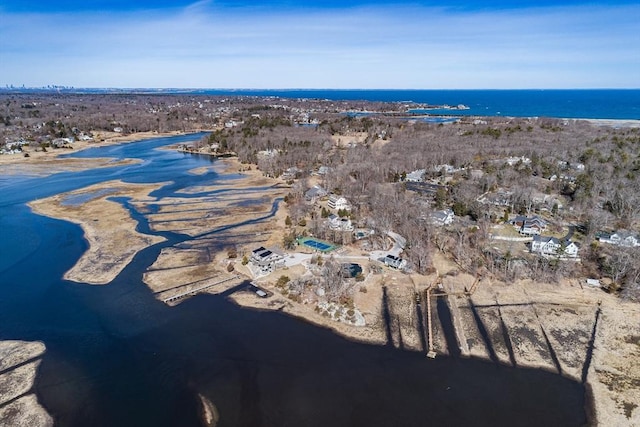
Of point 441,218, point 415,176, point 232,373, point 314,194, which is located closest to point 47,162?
point 314,194

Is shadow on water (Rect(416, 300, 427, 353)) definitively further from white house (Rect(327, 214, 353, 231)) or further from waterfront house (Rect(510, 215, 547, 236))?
waterfront house (Rect(510, 215, 547, 236))

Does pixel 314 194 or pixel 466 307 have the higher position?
pixel 314 194

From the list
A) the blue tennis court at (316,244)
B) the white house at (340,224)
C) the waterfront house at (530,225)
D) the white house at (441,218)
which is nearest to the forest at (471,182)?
the white house at (441,218)

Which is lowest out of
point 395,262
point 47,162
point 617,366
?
point 617,366

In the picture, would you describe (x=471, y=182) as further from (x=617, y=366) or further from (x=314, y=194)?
(x=617, y=366)

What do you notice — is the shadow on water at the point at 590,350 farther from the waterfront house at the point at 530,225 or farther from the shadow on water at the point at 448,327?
the waterfront house at the point at 530,225

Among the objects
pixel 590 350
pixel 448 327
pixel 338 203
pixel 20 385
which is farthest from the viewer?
pixel 338 203

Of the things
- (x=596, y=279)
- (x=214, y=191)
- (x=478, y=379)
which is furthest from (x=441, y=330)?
(x=214, y=191)

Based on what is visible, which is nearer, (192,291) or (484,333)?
(484,333)
